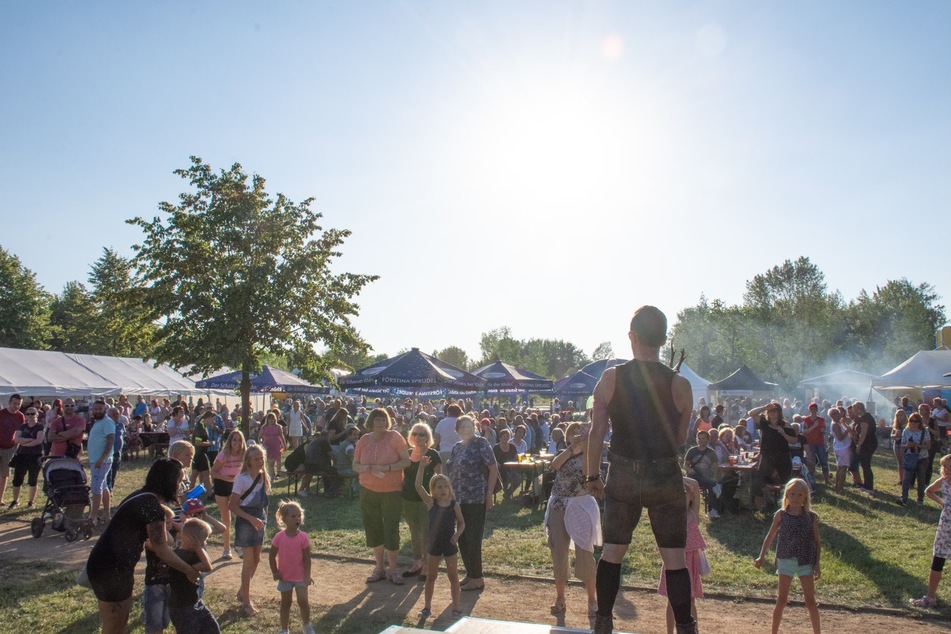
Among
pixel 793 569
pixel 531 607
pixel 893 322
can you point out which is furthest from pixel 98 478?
pixel 893 322

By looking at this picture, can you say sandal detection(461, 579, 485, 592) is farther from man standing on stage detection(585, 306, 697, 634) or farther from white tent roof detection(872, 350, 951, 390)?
white tent roof detection(872, 350, 951, 390)

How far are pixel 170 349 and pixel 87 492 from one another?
21.8 ft

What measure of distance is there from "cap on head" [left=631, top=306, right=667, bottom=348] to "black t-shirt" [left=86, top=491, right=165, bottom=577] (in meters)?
3.24

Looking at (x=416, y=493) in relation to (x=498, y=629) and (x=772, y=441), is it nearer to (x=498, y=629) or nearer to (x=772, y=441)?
(x=498, y=629)

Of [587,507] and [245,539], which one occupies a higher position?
[587,507]

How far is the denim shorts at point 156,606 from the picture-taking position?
462 centimetres

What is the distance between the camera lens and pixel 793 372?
6675 cm

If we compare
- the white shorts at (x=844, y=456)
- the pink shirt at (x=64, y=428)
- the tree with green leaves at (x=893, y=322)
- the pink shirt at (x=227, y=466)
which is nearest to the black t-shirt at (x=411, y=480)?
the pink shirt at (x=227, y=466)

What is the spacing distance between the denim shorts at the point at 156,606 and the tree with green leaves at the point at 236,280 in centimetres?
1184

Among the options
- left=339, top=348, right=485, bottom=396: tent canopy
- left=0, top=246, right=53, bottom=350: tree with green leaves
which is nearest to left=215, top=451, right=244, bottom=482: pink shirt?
left=339, top=348, right=485, bottom=396: tent canopy

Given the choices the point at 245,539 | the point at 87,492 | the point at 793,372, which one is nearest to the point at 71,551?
the point at 87,492

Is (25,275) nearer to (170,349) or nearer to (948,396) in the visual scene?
(170,349)

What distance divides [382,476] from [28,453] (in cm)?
862

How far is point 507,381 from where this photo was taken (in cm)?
2334
